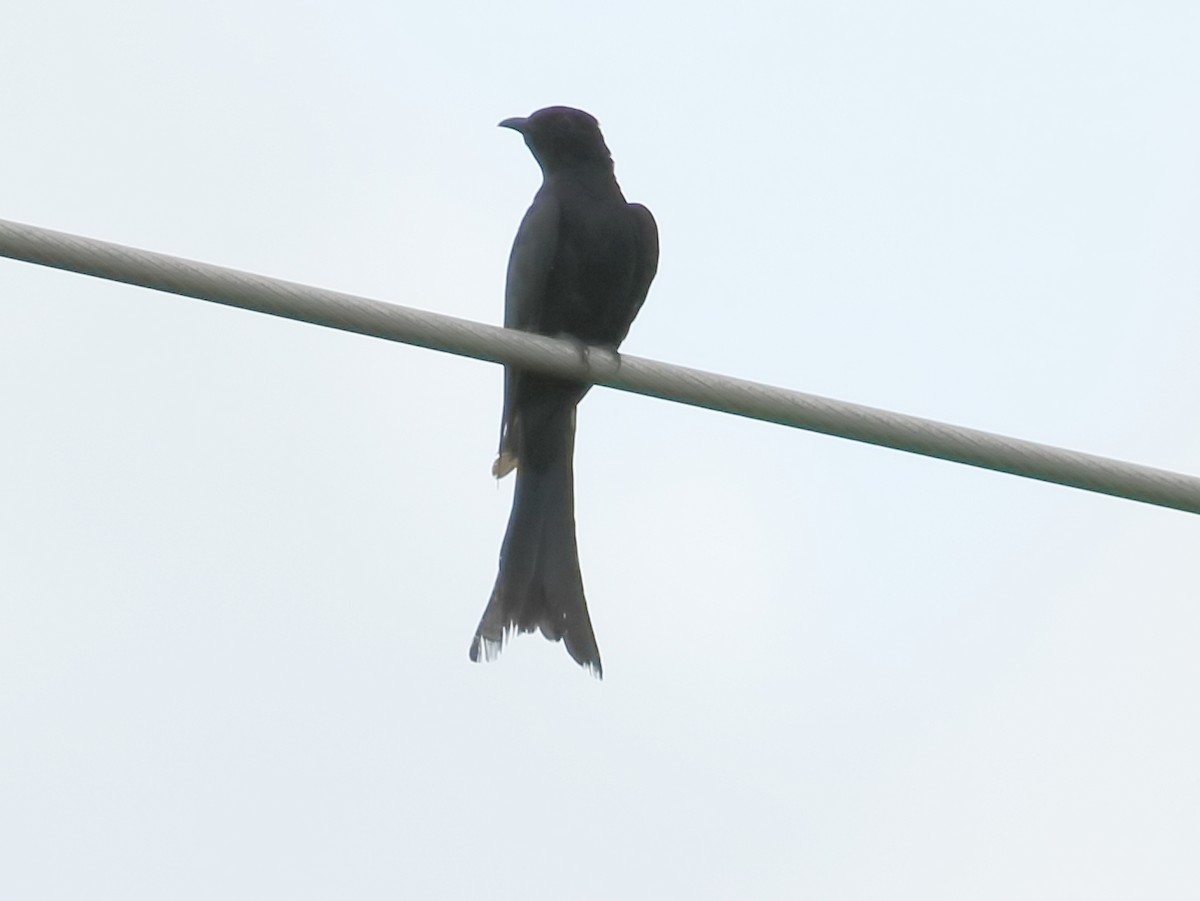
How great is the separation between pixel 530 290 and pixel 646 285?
17.6 inches

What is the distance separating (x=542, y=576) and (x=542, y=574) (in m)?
0.01

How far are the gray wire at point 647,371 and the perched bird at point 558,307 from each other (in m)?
1.81

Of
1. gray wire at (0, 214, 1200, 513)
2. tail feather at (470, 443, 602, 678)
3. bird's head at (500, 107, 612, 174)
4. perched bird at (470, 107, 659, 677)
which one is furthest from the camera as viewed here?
bird's head at (500, 107, 612, 174)

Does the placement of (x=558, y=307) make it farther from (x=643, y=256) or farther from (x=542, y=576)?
(x=542, y=576)

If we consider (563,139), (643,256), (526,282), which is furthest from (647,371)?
(563,139)

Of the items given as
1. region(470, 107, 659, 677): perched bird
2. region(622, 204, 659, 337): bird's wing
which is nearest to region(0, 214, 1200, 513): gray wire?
region(470, 107, 659, 677): perched bird

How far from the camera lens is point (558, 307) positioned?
222 inches

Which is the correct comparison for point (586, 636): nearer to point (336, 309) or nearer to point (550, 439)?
point (550, 439)

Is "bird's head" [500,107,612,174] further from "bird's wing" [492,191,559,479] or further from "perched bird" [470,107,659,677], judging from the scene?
"bird's wing" [492,191,559,479]

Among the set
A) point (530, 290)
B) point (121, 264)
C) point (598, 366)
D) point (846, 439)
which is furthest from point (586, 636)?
point (121, 264)

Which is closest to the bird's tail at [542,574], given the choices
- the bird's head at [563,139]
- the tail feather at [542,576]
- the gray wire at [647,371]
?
the tail feather at [542,576]

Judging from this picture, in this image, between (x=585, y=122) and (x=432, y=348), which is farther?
(x=585, y=122)

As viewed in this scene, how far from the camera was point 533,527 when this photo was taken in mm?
5605

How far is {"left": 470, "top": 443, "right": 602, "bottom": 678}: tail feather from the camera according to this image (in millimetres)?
5215
